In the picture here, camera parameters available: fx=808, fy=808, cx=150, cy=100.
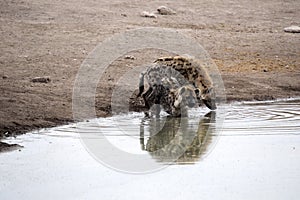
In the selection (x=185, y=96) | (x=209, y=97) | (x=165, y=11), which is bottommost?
(x=209, y=97)

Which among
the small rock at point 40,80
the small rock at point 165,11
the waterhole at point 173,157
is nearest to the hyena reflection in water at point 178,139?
the waterhole at point 173,157

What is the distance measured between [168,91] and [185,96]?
24cm

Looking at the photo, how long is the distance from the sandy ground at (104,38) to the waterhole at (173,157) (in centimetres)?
87

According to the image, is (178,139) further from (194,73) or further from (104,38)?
(104,38)

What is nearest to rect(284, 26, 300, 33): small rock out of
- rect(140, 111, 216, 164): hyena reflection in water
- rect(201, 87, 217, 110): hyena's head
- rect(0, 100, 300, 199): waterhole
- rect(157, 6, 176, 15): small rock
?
rect(157, 6, 176, 15): small rock

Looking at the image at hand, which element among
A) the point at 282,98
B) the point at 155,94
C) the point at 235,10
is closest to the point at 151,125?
the point at 155,94

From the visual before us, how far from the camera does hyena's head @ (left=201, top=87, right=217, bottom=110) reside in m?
10.7

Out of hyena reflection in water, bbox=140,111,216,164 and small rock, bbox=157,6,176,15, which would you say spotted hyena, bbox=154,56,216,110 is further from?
small rock, bbox=157,6,176,15

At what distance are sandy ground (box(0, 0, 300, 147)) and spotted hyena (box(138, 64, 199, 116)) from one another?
0.67 metres

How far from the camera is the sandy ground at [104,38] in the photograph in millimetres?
10750

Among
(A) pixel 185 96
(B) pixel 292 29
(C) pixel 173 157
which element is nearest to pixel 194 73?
(A) pixel 185 96

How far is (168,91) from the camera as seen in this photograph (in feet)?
34.1

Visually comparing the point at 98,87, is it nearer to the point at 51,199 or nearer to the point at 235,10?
the point at 51,199

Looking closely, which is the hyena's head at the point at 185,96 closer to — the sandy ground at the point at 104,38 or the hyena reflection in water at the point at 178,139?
the hyena reflection in water at the point at 178,139
